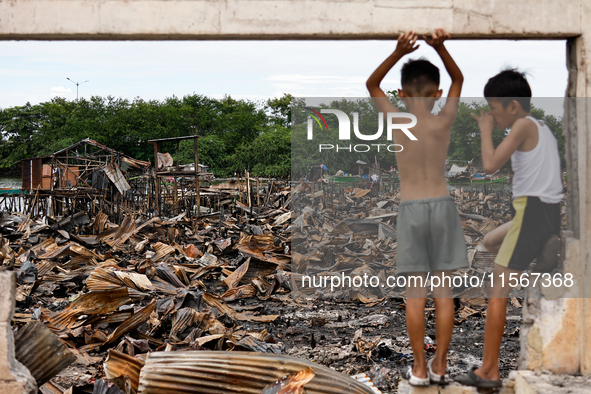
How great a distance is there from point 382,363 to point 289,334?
1780mm

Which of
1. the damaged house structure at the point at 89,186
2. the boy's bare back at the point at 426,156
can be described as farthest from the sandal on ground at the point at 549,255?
the damaged house structure at the point at 89,186

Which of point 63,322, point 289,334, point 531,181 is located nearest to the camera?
point 531,181

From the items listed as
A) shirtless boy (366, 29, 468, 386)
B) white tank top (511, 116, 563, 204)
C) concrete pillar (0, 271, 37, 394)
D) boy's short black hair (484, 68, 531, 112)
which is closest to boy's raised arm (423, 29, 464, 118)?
shirtless boy (366, 29, 468, 386)

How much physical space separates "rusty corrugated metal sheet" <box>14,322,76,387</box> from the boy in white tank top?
338cm

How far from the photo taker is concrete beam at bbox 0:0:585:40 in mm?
3164

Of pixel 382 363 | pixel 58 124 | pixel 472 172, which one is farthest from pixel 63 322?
pixel 58 124

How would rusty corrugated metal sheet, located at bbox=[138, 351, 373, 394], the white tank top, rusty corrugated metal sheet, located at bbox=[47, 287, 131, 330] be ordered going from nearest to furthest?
the white tank top, rusty corrugated metal sheet, located at bbox=[138, 351, 373, 394], rusty corrugated metal sheet, located at bbox=[47, 287, 131, 330]

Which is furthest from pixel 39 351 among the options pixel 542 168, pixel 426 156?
pixel 542 168

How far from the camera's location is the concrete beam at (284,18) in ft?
10.4

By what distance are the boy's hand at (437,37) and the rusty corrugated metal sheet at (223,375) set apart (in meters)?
2.48

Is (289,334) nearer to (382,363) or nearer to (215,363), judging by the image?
(382,363)

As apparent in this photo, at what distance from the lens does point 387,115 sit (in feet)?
10.6

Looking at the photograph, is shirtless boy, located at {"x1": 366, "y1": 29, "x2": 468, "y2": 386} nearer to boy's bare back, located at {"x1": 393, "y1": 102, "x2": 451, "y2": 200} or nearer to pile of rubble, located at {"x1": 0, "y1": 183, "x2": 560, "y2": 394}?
boy's bare back, located at {"x1": 393, "y1": 102, "x2": 451, "y2": 200}

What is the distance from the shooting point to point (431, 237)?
126 inches
